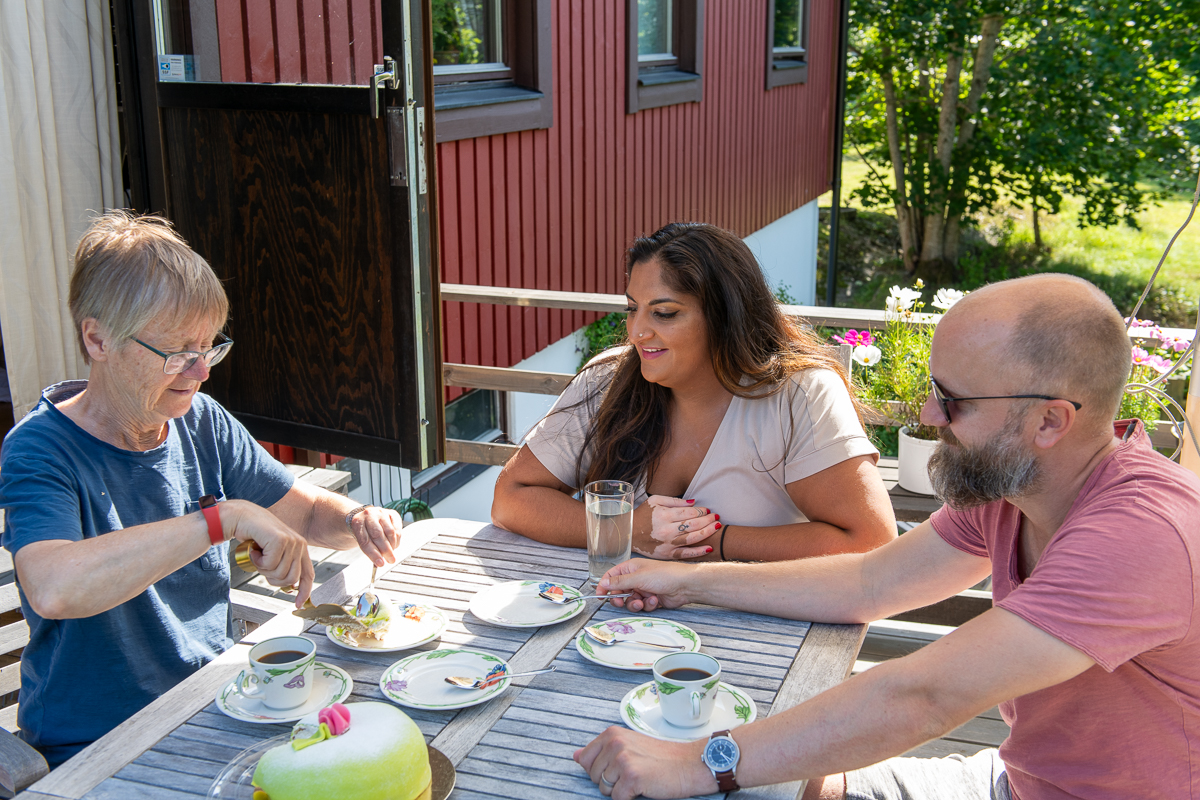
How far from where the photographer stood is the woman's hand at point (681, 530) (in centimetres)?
182

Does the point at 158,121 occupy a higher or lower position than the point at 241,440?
higher

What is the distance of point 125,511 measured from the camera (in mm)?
1665

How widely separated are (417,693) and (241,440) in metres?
0.77

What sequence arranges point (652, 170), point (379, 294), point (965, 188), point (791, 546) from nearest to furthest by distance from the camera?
point (791, 546) → point (379, 294) → point (652, 170) → point (965, 188)

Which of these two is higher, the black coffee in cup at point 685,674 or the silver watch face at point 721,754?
the black coffee in cup at point 685,674

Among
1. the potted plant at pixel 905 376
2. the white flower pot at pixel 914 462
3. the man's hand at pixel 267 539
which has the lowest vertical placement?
the white flower pot at pixel 914 462

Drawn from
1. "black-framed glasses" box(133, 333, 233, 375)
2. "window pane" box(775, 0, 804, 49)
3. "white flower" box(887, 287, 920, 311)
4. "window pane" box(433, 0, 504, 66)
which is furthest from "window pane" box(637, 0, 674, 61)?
"black-framed glasses" box(133, 333, 233, 375)

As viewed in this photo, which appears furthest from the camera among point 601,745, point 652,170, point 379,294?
point 652,170

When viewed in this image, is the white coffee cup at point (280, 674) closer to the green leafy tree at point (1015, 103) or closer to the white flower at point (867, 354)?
the white flower at point (867, 354)

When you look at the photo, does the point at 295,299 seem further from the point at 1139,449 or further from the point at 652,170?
the point at 652,170

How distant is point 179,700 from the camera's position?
52.9 inches

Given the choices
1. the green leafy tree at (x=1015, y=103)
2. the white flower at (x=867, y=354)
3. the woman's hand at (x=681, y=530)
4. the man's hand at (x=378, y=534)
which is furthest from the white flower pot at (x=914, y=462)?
the green leafy tree at (x=1015, y=103)

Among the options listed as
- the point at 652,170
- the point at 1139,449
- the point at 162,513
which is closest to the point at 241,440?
the point at 162,513

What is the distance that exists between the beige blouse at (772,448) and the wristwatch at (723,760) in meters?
0.82
